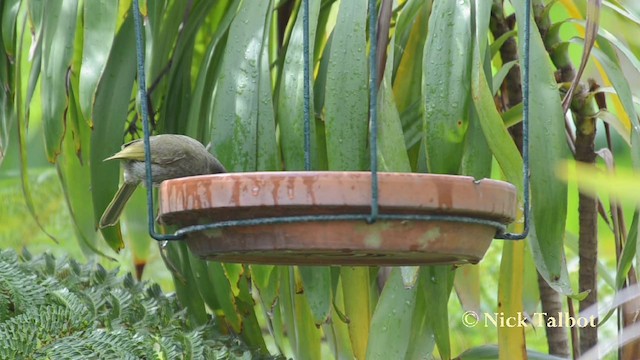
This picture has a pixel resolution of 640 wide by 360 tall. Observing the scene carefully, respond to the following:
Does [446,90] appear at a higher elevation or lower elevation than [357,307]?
higher

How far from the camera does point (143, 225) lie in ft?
10.4

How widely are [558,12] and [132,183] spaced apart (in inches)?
91.9

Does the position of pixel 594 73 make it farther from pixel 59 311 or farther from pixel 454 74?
pixel 59 311

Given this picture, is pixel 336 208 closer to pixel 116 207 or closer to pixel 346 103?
pixel 346 103

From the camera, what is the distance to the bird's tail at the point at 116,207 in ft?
8.19

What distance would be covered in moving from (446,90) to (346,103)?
0.24 meters

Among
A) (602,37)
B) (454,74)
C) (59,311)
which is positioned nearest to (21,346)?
(59,311)

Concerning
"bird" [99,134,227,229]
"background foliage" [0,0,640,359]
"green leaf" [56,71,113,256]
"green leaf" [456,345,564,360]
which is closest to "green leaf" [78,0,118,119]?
"background foliage" [0,0,640,359]

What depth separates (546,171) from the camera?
2.19 metres

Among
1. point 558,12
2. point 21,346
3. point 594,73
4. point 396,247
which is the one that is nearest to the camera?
point 396,247

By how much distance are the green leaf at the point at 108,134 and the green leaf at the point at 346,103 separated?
2.47 feet

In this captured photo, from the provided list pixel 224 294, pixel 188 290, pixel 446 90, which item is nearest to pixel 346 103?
pixel 446 90

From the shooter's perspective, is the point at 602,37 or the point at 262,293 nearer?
the point at 262,293

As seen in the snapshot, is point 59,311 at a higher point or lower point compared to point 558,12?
lower
